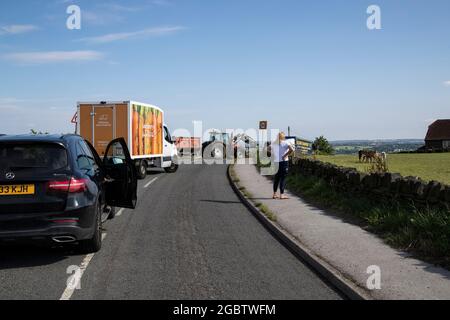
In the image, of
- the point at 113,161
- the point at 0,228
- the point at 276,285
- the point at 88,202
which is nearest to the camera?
the point at 276,285

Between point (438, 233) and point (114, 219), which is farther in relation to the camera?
point (114, 219)

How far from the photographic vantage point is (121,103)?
1931 centimetres

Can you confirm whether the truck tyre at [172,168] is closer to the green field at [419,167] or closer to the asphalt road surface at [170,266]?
the green field at [419,167]

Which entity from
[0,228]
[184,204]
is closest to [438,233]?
[0,228]

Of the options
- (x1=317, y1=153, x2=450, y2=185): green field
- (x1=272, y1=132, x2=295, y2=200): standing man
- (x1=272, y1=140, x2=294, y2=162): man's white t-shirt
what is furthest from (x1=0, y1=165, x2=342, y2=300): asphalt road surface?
(x1=317, y1=153, x2=450, y2=185): green field

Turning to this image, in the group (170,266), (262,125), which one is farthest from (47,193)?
(262,125)

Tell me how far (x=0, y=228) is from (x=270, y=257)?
12.0ft

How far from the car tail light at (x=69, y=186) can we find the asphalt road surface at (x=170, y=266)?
1.02m

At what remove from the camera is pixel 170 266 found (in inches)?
271

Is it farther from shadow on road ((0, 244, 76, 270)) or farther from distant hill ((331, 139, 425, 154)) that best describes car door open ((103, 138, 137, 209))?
distant hill ((331, 139, 425, 154))

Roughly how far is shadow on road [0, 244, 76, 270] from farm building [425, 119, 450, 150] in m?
96.2

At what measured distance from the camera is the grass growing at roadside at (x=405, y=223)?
283 inches

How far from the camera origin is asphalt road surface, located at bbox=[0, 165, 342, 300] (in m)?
5.74
